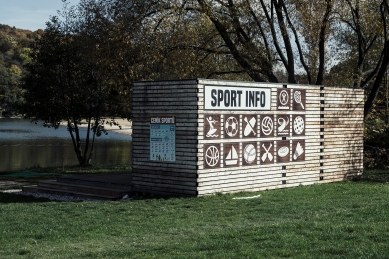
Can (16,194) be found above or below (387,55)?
below

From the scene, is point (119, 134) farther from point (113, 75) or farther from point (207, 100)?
point (207, 100)

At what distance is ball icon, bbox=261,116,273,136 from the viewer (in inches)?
645

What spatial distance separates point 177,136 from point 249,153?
216 centimetres

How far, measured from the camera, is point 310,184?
58.4 ft

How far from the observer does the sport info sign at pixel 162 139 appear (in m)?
15.1

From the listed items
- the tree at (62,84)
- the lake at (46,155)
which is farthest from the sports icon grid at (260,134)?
the lake at (46,155)

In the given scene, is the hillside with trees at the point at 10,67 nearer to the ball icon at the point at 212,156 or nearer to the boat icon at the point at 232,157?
the boat icon at the point at 232,157

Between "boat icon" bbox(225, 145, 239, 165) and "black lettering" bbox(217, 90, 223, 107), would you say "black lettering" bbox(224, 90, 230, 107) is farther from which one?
"boat icon" bbox(225, 145, 239, 165)

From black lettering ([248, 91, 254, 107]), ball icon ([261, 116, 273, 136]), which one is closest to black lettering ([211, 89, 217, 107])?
black lettering ([248, 91, 254, 107])

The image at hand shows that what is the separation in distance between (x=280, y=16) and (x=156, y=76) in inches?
213

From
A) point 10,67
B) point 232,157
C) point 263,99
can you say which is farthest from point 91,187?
point 10,67

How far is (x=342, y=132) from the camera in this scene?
62.5 ft

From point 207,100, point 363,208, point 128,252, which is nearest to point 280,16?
point 207,100

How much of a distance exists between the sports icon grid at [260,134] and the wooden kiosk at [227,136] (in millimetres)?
25
